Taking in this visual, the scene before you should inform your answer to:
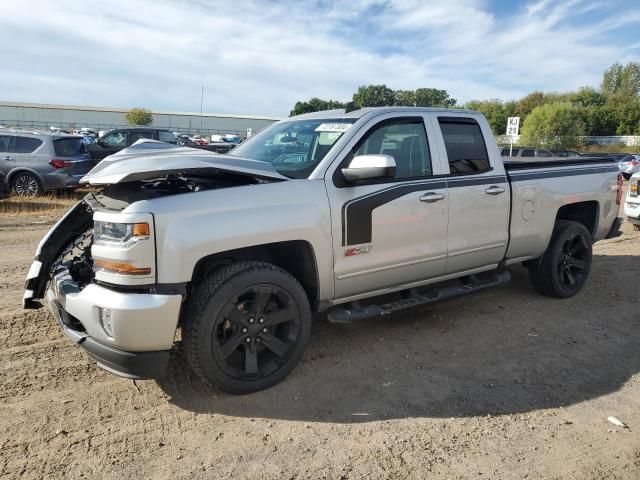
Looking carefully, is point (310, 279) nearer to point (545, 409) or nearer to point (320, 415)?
point (320, 415)

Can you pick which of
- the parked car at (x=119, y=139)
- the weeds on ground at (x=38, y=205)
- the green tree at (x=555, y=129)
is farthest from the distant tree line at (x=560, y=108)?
the weeds on ground at (x=38, y=205)

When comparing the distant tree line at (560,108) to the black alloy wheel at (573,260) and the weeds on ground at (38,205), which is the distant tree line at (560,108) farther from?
the black alloy wheel at (573,260)

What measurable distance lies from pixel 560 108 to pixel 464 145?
52.6 m

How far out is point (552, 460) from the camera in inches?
114

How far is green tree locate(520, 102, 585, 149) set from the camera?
49.8 m

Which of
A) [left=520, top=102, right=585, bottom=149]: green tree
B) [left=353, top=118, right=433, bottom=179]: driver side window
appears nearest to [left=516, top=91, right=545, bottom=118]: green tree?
[left=520, top=102, right=585, bottom=149]: green tree

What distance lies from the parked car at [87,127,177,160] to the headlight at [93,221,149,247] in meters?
12.5

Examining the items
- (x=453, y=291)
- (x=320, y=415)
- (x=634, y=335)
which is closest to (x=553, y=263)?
(x=634, y=335)

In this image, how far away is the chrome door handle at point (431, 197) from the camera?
422cm

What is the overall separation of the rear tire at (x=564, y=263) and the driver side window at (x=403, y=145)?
6.72ft

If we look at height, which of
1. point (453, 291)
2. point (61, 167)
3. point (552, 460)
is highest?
point (61, 167)

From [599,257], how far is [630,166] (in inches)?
891

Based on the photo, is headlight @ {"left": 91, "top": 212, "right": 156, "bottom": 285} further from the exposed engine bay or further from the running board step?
the running board step

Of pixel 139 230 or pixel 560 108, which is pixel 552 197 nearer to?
pixel 139 230
